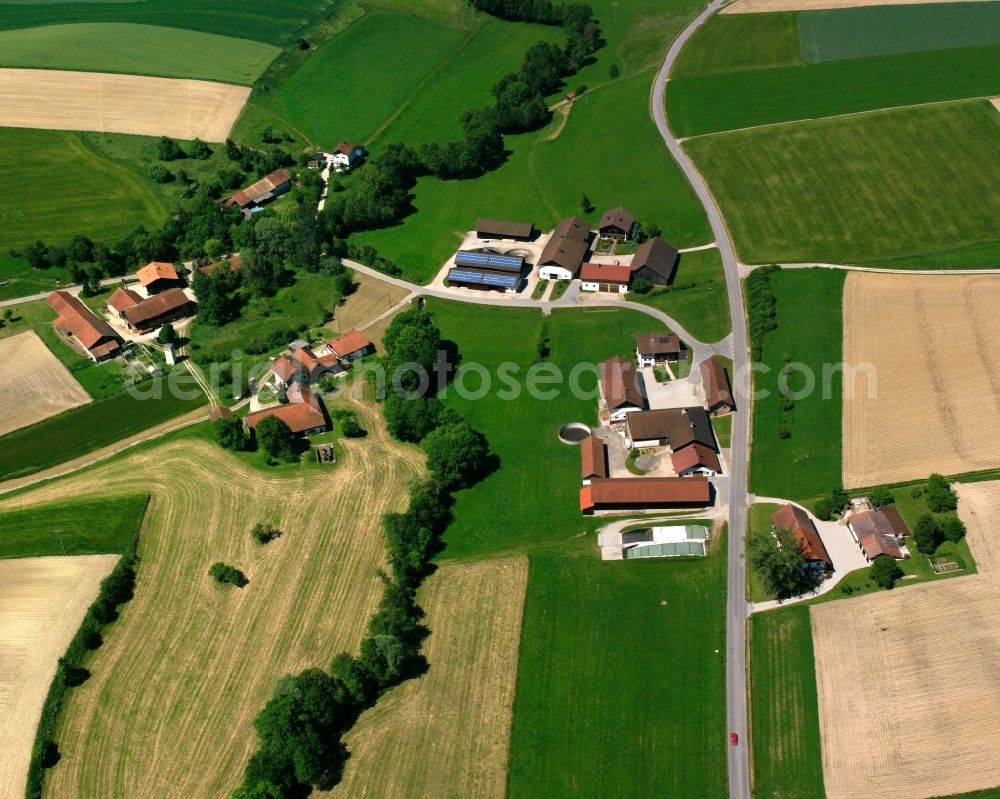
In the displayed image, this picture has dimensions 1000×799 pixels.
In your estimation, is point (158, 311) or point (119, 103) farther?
point (119, 103)

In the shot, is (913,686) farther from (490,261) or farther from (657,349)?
(490,261)

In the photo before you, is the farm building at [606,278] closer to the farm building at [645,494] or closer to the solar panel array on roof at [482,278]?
the solar panel array on roof at [482,278]

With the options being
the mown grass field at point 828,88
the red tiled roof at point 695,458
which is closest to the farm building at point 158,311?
the red tiled roof at point 695,458

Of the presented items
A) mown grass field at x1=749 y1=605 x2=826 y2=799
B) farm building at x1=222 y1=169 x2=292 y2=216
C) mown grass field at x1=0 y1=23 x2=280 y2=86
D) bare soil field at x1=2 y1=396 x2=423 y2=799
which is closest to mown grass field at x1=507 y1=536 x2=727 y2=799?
mown grass field at x1=749 y1=605 x2=826 y2=799

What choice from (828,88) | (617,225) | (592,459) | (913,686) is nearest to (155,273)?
(617,225)

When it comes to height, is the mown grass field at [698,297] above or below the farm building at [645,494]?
above
